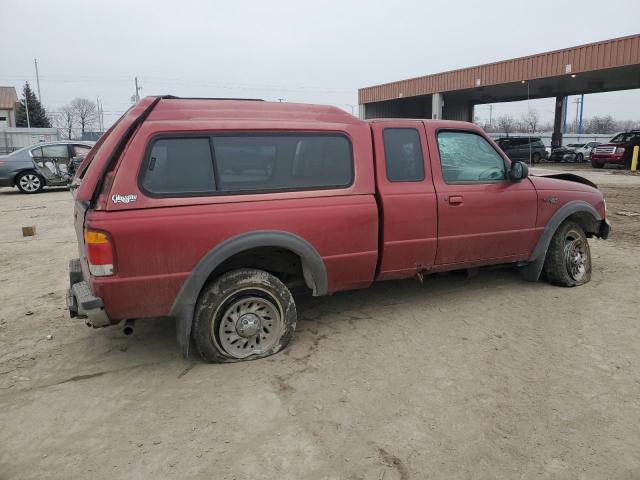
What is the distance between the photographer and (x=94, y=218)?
116 inches

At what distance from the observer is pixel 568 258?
199 inches

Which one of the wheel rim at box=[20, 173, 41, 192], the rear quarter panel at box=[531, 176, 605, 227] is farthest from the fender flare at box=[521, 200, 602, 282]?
the wheel rim at box=[20, 173, 41, 192]

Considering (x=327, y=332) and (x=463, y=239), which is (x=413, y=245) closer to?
(x=463, y=239)

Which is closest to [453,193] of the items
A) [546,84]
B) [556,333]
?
[556,333]

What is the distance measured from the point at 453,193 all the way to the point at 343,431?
2424mm

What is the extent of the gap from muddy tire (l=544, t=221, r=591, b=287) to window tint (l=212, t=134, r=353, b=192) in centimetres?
267

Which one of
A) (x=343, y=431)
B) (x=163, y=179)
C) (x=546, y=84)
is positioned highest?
(x=546, y=84)

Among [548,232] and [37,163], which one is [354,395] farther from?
[37,163]

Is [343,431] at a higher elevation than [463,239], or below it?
below

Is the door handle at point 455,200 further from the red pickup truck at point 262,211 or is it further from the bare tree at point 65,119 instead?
the bare tree at point 65,119

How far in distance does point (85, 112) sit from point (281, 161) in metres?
81.4

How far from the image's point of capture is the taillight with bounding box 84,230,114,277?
294 centimetres

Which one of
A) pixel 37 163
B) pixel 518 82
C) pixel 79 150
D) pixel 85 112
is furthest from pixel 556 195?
pixel 85 112

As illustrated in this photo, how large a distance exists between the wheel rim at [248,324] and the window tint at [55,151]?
12876 millimetres
